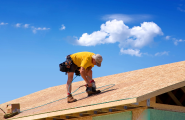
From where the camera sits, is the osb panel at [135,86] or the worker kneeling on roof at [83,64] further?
the worker kneeling on roof at [83,64]

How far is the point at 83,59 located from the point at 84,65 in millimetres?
224

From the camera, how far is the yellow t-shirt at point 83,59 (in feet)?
24.7

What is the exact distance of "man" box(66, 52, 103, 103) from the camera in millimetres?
7512

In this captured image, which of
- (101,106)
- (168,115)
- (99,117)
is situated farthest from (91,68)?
(168,115)

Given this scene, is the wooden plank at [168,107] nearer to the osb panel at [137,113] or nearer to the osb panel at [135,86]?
the osb panel at [137,113]

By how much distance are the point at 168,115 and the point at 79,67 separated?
10.1 feet

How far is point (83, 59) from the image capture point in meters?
7.62

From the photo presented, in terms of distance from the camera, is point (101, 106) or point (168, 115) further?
point (168, 115)

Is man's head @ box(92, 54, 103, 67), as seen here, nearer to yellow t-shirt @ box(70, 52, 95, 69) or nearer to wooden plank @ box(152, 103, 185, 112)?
yellow t-shirt @ box(70, 52, 95, 69)

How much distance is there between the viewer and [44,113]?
754cm

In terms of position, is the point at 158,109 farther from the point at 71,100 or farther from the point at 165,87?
the point at 71,100

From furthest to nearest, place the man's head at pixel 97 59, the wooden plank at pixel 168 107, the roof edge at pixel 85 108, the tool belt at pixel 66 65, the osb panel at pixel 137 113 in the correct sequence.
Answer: the tool belt at pixel 66 65
the man's head at pixel 97 59
the wooden plank at pixel 168 107
the osb panel at pixel 137 113
the roof edge at pixel 85 108

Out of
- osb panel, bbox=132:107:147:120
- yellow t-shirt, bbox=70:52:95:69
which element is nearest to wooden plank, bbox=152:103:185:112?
osb panel, bbox=132:107:147:120

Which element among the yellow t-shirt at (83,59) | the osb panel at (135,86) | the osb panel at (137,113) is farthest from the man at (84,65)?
the osb panel at (137,113)
